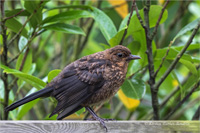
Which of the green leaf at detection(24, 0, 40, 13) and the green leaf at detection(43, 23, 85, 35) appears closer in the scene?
the green leaf at detection(24, 0, 40, 13)

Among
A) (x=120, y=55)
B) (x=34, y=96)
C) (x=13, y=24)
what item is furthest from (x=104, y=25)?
(x=34, y=96)

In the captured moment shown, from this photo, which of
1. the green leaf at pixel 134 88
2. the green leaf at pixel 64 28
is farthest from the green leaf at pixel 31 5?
the green leaf at pixel 134 88

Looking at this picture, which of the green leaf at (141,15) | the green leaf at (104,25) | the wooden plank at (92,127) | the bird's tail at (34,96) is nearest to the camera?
the wooden plank at (92,127)

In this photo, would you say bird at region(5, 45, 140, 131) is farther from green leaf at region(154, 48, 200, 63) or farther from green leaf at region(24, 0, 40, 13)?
green leaf at region(24, 0, 40, 13)

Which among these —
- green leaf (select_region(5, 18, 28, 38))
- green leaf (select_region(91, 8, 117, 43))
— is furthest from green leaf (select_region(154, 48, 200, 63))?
Answer: green leaf (select_region(5, 18, 28, 38))

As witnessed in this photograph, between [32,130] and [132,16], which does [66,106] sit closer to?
[32,130]

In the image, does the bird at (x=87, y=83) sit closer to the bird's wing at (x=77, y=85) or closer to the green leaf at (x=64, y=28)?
the bird's wing at (x=77, y=85)

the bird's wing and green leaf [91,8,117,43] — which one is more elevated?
green leaf [91,8,117,43]

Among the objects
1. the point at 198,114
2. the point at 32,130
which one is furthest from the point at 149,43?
the point at 32,130
